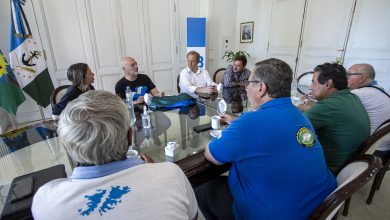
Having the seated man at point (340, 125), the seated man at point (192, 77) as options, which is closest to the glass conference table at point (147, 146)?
the seated man at point (340, 125)

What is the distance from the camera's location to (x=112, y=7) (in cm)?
371

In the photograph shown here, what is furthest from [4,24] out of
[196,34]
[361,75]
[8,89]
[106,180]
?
[361,75]

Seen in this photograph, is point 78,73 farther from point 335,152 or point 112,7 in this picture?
point 112,7

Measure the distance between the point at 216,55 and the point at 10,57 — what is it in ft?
12.4

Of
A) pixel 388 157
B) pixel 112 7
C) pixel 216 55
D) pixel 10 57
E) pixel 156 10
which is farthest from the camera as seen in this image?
pixel 216 55

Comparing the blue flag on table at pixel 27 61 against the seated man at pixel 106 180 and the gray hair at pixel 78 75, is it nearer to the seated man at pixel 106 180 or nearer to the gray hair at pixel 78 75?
the gray hair at pixel 78 75

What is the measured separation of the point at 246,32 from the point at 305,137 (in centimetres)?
463

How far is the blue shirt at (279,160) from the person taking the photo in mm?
836

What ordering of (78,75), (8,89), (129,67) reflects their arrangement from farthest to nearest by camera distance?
1. (8,89)
2. (129,67)
3. (78,75)

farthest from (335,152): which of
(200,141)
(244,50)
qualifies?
(244,50)

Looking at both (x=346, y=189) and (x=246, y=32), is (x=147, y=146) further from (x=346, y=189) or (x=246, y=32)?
(x=246, y=32)

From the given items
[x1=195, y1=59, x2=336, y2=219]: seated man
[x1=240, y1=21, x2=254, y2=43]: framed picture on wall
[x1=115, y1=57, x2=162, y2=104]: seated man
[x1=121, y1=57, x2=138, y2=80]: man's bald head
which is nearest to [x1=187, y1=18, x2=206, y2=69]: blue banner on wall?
[x1=240, y1=21, x2=254, y2=43]: framed picture on wall

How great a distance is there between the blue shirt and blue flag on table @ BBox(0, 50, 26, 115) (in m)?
3.36

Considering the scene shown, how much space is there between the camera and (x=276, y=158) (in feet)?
2.77
